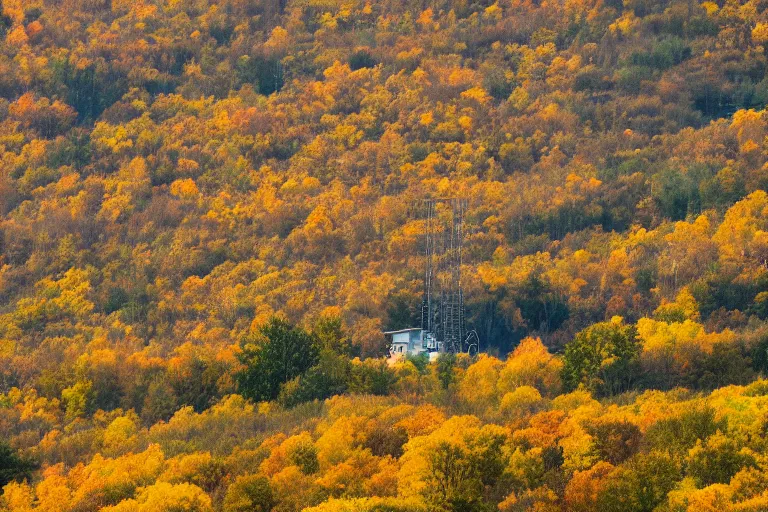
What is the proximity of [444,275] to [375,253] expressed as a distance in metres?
11.0

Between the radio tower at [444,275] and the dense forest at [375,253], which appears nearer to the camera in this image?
the dense forest at [375,253]

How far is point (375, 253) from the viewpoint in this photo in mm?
124500

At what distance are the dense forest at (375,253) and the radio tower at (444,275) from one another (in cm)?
108

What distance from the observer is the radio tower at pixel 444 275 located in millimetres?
104938

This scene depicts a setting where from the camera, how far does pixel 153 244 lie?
134m

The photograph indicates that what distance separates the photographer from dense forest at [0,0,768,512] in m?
63.8

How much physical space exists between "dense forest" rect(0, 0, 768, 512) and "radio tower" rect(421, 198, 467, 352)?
3.55 ft

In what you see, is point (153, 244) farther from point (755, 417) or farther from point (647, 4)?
point (755, 417)

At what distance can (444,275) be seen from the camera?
115 metres

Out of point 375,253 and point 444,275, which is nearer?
point 444,275

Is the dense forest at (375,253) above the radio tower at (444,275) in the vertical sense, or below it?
above

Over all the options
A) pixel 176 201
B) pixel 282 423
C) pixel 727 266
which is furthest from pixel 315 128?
pixel 282 423

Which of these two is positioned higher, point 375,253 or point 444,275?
point 444,275

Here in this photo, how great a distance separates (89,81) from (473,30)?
39819mm
